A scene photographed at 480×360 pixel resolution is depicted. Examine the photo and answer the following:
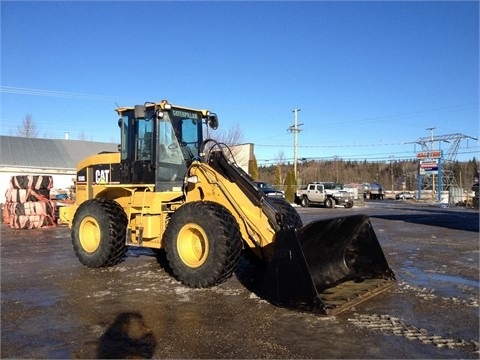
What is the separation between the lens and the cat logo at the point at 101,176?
9883 mm

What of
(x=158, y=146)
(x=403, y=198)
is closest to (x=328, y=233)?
(x=158, y=146)

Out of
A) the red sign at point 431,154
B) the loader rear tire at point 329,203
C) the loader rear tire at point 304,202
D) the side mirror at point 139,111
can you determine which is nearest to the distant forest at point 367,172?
the red sign at point 431,154

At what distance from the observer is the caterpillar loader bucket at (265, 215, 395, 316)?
5.86m

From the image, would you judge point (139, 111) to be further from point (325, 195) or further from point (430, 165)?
point (430, 165)

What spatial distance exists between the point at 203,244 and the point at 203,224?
417mm

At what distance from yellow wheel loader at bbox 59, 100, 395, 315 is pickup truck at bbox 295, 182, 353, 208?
27589mm

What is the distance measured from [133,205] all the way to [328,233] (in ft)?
12.6

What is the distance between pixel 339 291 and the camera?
6.66 metres

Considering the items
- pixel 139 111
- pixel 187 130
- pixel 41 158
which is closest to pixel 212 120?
pixel 187 130

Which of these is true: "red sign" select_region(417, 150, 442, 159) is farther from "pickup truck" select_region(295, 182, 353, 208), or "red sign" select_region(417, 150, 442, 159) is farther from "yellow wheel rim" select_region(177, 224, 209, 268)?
"yellow wheel rim" select_region(177, 224, 209, 268)

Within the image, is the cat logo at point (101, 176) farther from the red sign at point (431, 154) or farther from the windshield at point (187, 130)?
the red sign at point (431, 154)

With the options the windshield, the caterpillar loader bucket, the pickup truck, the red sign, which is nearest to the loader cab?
the windshield

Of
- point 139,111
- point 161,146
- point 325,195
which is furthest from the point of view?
point 325,195

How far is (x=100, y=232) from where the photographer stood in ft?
30.0
